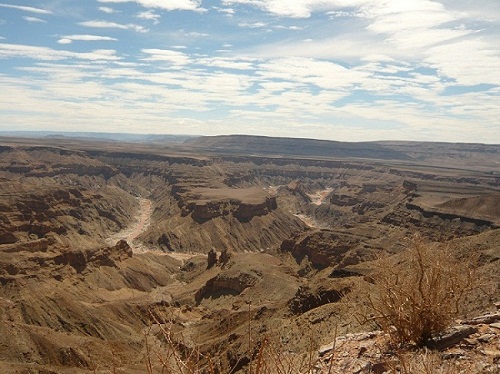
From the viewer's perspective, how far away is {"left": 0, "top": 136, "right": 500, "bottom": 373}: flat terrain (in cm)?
3216

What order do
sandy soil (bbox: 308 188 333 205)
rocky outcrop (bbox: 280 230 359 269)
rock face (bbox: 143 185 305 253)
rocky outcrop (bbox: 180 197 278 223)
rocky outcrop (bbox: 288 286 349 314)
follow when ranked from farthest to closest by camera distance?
sandy soil (bbox: 308 188 333 205) < rocky outcrop (bbox: 180 197 278 223) < rock face (bbox: 143 185 305 253) < rocky outcrop (bbox: 280 230 359 269) < rocky outcrop (bbox: 288 286 349 314)

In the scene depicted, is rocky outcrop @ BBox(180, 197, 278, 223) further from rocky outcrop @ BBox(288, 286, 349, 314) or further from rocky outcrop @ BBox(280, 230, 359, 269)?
rocky outcrop @ BBox(288, 286, 349, 314)

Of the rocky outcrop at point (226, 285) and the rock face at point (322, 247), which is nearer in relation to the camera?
the rocky outcrop at point (226, 285)

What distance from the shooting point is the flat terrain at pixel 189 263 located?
3216 centimetres

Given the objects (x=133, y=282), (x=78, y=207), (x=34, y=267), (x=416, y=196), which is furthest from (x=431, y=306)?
(x=78, y=207)

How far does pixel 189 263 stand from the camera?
83750 millimetres

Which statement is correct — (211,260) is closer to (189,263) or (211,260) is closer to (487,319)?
(189,263)

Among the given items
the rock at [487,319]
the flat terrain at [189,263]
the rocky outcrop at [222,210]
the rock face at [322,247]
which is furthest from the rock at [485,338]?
the rocky outcrop at [222,210]

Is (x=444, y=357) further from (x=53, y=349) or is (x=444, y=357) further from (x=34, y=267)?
(x=34, y=267)

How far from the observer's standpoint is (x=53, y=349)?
38406mm

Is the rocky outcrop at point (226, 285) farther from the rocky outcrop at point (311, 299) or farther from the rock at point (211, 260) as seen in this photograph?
the rocky outcrop at point (311, 299)

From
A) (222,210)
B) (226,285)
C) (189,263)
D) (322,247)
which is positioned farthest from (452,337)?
(222,210)

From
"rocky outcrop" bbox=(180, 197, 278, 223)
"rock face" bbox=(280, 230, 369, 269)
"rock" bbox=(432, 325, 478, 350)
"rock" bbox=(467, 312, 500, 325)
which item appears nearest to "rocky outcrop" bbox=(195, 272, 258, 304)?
"rock face" bbox=(280, 230, 369, 269)

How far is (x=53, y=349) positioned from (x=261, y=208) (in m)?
86.0
